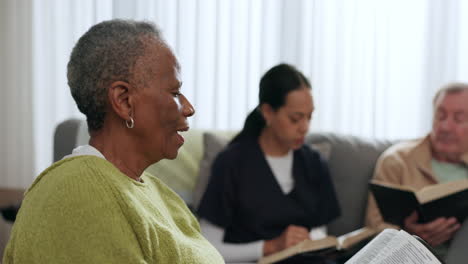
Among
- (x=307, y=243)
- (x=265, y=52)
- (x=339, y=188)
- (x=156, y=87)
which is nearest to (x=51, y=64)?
(x=265, y=52)

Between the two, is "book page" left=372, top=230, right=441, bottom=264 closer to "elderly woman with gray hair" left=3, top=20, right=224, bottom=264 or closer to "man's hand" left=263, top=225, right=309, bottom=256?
"elderly woman with gray hair" left=3, top=20, right=224, bottom=264

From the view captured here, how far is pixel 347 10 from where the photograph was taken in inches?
122

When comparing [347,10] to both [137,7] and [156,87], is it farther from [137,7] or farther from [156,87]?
[156,87]

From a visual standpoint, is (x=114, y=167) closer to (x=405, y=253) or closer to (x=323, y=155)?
(x=405, y=253)

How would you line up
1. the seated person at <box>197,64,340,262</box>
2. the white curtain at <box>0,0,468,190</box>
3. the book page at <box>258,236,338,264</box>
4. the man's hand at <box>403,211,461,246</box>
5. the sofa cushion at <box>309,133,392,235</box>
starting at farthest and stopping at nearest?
the white curtain at <box>0,0,468,190</box>, the sofa cushion at <box>309,133,392,235</box>, the seated person at <box>197,64,340,262</box>, the man's hand at <box>403,211,461,246</box>, the book page at <box>258,236,338,264</box>

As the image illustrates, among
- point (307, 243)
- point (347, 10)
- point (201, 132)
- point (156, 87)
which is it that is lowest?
point (307, 243)

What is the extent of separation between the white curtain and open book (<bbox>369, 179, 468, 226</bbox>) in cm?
113

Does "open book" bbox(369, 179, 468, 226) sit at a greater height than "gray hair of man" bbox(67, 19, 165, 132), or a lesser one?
lesser

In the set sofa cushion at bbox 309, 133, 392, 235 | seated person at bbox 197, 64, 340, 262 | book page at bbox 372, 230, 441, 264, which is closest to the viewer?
book page at bbox 372, 230, 441, 264

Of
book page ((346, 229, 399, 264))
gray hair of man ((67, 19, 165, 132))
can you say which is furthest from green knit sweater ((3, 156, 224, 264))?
book page ((346, 229, 399, 264))

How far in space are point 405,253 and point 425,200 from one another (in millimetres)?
812

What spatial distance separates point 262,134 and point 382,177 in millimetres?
485

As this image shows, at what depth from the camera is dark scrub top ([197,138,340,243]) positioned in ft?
6.97

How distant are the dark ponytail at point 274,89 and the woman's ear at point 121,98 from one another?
1.27 metres
